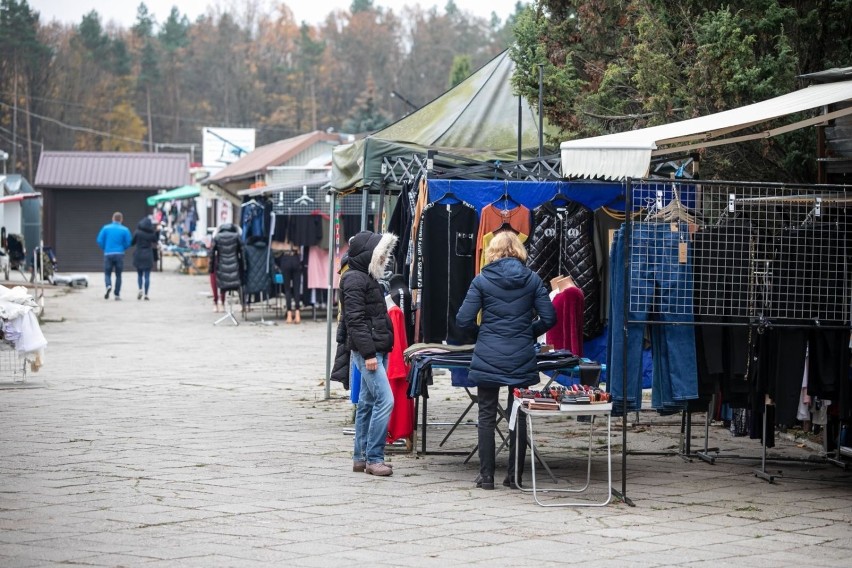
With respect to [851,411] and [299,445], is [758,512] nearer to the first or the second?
[851,411]

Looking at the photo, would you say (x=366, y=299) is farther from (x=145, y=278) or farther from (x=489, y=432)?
(x=145, y=278)

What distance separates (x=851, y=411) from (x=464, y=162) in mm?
4298

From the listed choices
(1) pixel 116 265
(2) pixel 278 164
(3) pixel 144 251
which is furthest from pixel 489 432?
(2) pixel 278 164

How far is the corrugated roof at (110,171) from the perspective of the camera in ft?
138

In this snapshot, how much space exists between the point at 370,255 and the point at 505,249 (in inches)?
41.2

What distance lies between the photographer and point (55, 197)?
42.3 m

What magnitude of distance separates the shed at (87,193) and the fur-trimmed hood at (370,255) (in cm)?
3474

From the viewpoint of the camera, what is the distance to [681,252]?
26.8ft

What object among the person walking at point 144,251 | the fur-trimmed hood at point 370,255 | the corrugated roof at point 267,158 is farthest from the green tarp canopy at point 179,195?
the fur-trimmed hood at point 370,255

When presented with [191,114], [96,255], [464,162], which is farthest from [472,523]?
[191,114]

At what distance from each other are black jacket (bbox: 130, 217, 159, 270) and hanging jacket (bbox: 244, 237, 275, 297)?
6347 mm

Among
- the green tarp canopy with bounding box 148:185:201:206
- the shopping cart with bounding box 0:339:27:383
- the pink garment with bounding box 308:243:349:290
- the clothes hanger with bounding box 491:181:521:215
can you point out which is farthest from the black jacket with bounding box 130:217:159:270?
the clothes hanger with bounding box 491:181:521:215

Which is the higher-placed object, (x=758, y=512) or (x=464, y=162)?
(x=464, y=162)

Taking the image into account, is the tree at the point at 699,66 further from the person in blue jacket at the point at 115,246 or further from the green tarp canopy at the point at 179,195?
the green tarp canopy at the point at 179,195
